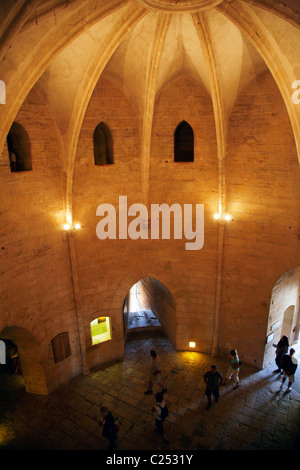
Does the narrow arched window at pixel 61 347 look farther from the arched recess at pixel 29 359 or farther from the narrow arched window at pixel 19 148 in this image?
the narrow arched window at pixel 19 148

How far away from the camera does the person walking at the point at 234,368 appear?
9.23 meters

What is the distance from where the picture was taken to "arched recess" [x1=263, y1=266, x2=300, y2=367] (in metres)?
9.92

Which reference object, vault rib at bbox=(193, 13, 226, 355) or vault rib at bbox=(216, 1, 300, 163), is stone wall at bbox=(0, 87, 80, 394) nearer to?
vault rib at bbox=(193, 13, 226, 355)

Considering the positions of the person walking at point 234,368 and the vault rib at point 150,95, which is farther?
the person walking at point 234,368

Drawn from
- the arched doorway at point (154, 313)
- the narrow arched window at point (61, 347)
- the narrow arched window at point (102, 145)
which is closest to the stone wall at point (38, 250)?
the narrow arched window at point (61, 347)

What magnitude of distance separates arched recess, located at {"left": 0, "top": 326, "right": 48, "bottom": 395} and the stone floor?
0.26m

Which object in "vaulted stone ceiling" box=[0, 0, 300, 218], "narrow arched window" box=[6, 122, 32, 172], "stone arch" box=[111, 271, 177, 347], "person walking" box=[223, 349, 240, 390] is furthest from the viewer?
"stone arch" box=[111, 271, 177, 347]

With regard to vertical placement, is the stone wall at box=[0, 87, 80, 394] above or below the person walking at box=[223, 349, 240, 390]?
above

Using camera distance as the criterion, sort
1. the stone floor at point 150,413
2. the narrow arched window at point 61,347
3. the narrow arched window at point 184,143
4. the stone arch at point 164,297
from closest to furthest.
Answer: the stone floor at point 150,413 → the narrow arched window at point 61,347 → the narrow arched window at point 184,143 → the stone arch at point 164,297

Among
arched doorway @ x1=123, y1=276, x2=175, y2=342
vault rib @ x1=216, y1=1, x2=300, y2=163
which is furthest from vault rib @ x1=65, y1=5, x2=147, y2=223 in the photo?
arched doorway @ x1=123, y1=276, x2=175, y2=342

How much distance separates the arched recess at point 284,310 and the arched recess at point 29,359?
6.49 m

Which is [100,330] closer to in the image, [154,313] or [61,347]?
[61,347]

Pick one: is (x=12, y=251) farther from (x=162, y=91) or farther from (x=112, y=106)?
(x=162, y=91)

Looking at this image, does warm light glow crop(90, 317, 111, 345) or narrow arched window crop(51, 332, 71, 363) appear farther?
warm light glow crop(90, 317, 111, 345)
